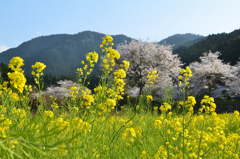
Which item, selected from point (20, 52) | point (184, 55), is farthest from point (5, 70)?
point (20, 52)

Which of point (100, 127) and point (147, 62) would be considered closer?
point (100, 127)

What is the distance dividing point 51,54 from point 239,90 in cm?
13463

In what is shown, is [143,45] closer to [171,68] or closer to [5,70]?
[171,68]

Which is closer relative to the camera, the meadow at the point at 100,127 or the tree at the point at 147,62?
the meadow at the point at 100,127

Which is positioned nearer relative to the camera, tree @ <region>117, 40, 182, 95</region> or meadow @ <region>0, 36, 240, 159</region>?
meadow @ <region>0, 36, 240, 159</region>

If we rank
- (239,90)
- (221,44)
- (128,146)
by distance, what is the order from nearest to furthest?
(128,146) → (239,90) → (221,44)

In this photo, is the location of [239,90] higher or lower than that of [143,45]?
lower

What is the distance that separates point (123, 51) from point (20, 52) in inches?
7396

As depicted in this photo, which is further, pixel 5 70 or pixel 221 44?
pixel 221 44

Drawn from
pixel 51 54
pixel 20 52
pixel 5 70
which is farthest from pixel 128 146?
pixel 20 52

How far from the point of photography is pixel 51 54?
5182 inches

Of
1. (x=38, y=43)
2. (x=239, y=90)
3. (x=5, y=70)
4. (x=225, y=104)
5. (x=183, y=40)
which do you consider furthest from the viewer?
(x=38, y=43)

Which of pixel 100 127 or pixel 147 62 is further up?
pixel 147 62

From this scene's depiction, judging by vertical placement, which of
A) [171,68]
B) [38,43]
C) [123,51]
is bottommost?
[171,68]
